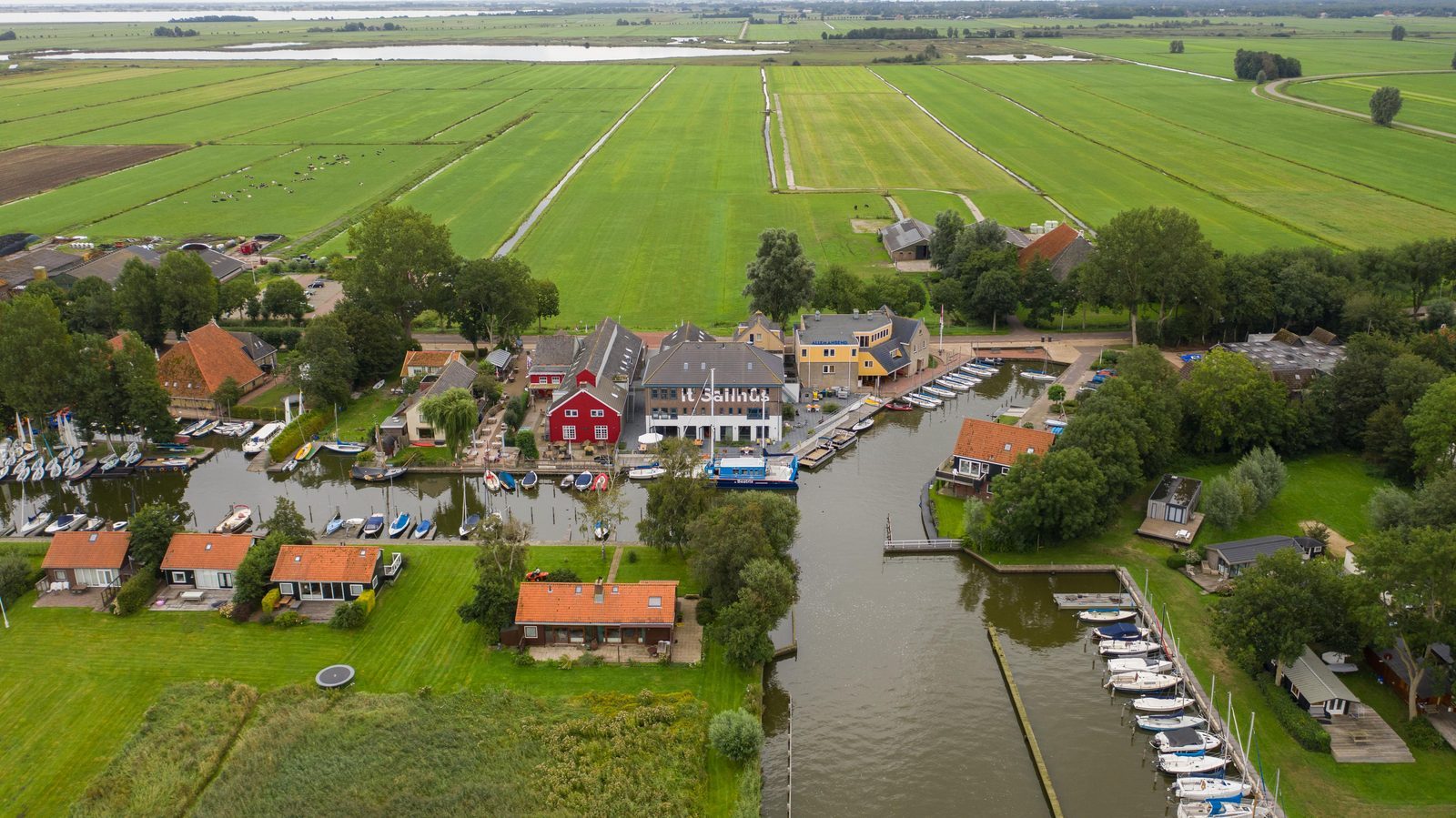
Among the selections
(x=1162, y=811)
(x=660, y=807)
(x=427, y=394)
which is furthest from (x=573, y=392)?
(x=1162, y=811)

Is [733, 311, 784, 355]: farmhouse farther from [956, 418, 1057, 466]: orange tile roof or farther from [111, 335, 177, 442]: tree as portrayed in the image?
[111, 335, 177, 442]: tree

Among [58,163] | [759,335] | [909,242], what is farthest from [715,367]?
[58,163]

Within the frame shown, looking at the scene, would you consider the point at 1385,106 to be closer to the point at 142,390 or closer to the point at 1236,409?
the point at 1236,409

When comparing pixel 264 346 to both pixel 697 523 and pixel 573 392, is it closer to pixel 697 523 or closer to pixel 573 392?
pixel 573 392

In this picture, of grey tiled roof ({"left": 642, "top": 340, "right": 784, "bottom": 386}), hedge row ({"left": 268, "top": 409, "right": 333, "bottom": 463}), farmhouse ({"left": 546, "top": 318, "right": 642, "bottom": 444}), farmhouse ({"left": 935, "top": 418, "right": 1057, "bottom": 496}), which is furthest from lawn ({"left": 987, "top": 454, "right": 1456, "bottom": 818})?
hedge row ({"left": 268, "top": 409, "right": 333, "bottom": 463})

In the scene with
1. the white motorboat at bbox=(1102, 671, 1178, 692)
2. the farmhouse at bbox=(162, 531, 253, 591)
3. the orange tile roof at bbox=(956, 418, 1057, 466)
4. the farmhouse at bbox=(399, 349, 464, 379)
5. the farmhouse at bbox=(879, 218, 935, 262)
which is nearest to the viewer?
the white motorboat at bbox=(1102, 671, 1178, 692)

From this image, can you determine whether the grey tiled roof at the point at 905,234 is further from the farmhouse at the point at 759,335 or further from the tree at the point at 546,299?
the tree at the point at 546,299

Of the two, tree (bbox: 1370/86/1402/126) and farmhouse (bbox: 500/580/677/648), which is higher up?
tree (bbox: 1370/86/1402/126)
